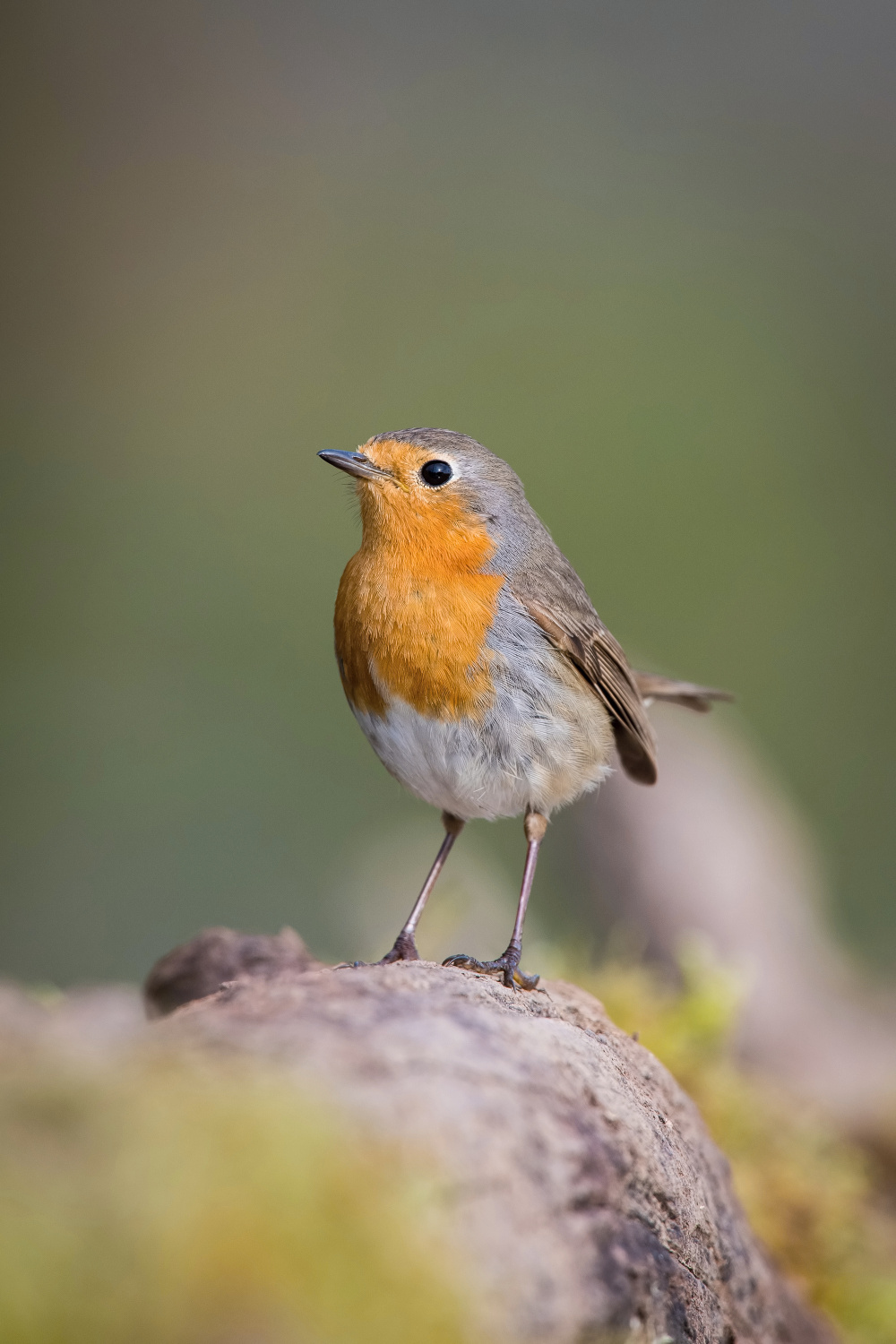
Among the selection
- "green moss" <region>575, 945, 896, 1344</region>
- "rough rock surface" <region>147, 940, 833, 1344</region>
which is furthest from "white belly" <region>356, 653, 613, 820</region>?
"green moss" <region>575, 945, 896, 1344</region>

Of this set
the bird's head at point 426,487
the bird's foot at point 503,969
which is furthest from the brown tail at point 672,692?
the bird's foot at point 503,969

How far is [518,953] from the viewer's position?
2.81 meters

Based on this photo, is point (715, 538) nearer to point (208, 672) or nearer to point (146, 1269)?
point (208, 672)

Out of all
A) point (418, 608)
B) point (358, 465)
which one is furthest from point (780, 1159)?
point (358, 465)

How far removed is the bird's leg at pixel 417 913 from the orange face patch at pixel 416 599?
0.59 metres

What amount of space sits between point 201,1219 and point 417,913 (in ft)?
6.72

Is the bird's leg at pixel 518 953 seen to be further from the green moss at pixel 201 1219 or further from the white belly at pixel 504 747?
the green moss at pixel 201 1219

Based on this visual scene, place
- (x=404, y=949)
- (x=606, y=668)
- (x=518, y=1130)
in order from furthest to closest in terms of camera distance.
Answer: (x=606, y=668), (x=404, y=949), (x=518, y=1130)

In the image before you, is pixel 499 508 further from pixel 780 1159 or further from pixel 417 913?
pixel 780 1159

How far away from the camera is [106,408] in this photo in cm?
1144

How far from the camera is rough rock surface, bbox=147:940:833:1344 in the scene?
4.19 ft

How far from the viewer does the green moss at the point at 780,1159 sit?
10.4ft

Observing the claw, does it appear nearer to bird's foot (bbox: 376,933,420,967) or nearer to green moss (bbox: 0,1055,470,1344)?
bird's foot (bbox: 376,933,420,967)

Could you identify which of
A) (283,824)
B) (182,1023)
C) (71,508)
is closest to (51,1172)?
(182,1023)
